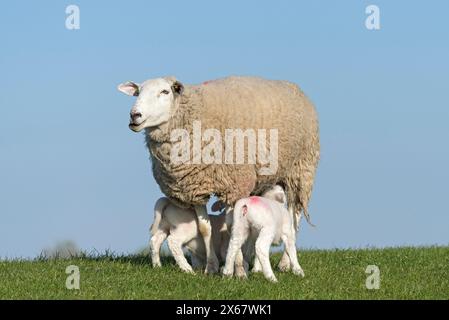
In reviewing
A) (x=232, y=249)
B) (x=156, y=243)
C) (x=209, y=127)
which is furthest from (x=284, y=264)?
(x=209, y=127)

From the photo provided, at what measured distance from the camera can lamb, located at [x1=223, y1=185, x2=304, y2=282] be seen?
1080 centimetres

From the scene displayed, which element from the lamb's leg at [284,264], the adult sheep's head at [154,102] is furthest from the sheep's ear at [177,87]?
the lamb's leg at [284,264]

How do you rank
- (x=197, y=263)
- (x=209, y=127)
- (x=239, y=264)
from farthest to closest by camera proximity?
(x=197, y=263), (x=209, y=127), (x=239, y=264)

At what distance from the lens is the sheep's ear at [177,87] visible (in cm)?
1146

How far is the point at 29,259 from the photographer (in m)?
13.9

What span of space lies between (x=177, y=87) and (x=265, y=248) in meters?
2.29

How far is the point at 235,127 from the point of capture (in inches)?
466

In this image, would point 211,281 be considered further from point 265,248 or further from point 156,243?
point 156,243

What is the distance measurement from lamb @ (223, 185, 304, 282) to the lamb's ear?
2.03 m

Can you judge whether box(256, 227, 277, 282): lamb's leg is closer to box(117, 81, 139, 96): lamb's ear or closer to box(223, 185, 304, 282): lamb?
box(223, 185, 304, 282): lamb

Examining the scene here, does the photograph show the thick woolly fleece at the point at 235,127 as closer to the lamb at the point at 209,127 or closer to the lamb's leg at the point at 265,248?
the lamb at the point at 209,127

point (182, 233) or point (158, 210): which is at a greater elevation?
point (158, 210)
